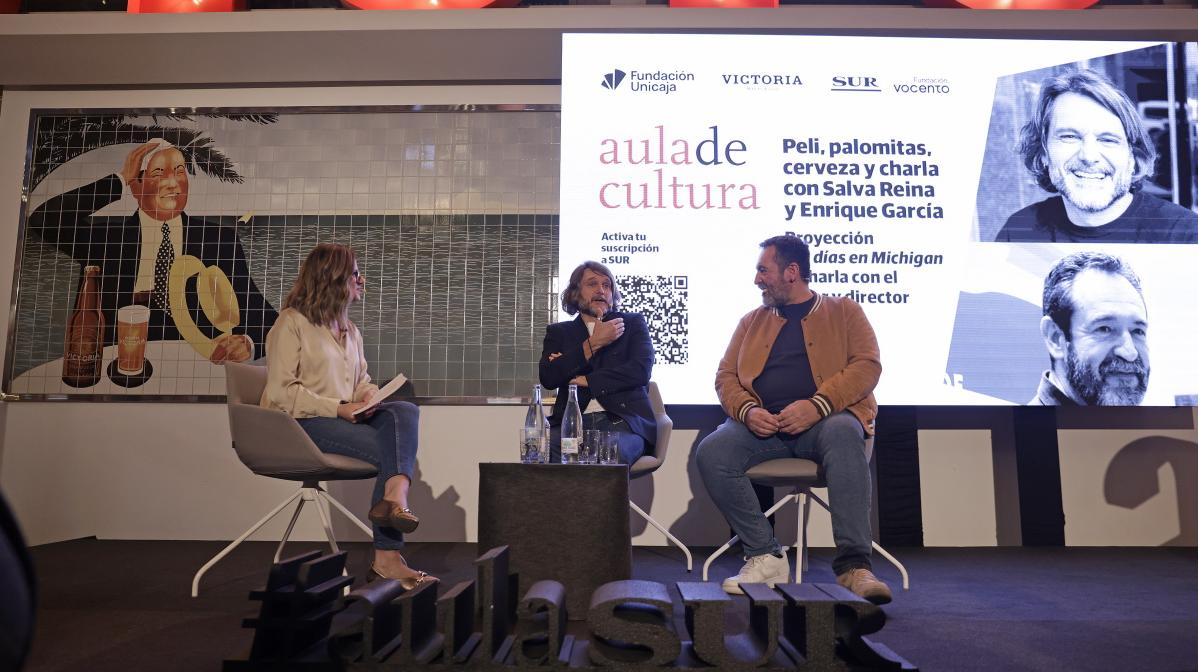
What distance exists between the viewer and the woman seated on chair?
8.52 feet

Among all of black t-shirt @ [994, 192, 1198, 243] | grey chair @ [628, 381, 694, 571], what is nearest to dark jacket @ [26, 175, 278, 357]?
grey chair @ [628, 381, 694, 571]

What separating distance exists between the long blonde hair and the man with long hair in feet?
9.00

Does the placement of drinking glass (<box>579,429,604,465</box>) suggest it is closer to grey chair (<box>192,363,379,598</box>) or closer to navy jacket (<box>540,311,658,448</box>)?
navy jacket (<box>540,311,658,448</box>)

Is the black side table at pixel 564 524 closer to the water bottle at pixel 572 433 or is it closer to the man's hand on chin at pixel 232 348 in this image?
the water bottle at pixel 572 433

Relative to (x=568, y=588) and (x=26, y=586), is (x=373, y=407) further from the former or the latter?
(x=26, y=586)

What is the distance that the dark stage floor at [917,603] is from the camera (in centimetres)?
185

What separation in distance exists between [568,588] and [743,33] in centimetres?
268

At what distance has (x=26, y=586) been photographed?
0.48 meters

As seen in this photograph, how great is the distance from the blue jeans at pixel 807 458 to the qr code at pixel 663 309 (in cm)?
73

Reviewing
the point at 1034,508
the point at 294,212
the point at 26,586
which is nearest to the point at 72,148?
the point at 294,212

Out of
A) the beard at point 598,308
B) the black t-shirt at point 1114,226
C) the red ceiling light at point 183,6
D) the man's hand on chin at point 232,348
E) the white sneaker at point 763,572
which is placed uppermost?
the red ceiling light at point 183,6

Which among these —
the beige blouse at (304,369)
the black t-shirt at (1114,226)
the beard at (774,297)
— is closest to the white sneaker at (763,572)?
the beard at (774,297)

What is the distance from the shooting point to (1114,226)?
11.8 feet

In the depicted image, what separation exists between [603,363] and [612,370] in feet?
0.32
